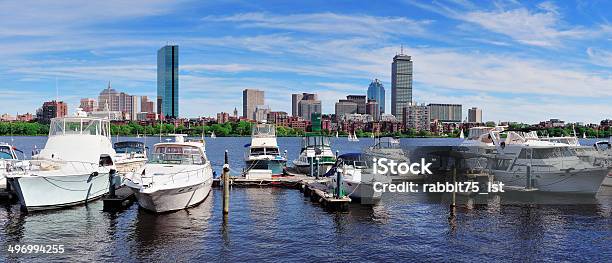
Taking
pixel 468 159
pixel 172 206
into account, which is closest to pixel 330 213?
pixel 172 206

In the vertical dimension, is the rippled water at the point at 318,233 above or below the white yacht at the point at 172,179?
below

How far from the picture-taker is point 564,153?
43.8m

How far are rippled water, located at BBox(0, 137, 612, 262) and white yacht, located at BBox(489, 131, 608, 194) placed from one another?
13.2ft

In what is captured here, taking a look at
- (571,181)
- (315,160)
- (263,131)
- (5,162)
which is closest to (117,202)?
(5,162)

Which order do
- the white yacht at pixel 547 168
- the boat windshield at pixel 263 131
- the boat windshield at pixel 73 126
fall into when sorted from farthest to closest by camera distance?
the boat windshield at pixel 263 131 → the white yacht at pixel 547 168 → the boat windshield at pixel 73 126

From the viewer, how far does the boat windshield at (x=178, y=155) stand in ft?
118

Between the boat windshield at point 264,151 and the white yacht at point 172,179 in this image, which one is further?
the boat windshield at point 264,151

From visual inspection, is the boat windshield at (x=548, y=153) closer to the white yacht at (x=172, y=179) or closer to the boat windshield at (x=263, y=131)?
the white yacht at (x=172, y=179)

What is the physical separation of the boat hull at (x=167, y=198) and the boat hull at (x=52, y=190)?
5.02 meters

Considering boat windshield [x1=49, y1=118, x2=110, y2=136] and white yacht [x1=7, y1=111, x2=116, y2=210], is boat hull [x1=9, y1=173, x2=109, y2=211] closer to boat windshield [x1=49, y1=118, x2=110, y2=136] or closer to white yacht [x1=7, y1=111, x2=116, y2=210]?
white yacht [x1=7, y1=111, x2=116, y2=210]

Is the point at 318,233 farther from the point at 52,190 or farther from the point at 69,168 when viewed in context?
the point at 69,168

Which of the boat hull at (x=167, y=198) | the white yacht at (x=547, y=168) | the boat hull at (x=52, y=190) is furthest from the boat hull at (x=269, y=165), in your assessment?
the boat hull at (x=52, y=190)

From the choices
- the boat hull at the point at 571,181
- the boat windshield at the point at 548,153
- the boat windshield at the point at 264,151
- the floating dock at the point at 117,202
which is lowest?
the floating dock at the point at 117,202

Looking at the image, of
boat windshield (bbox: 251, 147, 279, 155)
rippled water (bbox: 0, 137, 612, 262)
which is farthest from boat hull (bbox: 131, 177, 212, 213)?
boat windshield (bbox: 251, 147, 279, 155)
